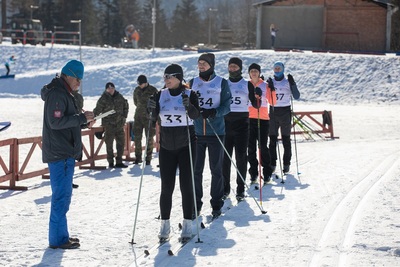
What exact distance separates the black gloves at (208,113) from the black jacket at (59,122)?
65.3 inches

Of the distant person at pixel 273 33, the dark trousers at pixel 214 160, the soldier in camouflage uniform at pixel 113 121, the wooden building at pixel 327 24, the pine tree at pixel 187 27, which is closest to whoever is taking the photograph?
the dark trousers at pixel 214 160

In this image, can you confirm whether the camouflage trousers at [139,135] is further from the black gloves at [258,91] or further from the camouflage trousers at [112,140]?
the black gloves at [258,91]

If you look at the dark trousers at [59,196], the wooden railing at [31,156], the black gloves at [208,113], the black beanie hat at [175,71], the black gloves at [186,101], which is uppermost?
the black beanie hat at [175,71]

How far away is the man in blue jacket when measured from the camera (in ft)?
29.9

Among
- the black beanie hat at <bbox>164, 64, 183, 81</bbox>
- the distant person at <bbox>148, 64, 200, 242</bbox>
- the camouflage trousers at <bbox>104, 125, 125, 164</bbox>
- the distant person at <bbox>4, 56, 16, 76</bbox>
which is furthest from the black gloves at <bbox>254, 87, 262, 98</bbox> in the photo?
the distant person at <bbox>4, 56, 16, 76</bbox>

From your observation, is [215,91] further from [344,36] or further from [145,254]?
[344,36]

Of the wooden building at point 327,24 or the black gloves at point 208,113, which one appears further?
the wooden building at point 327,24

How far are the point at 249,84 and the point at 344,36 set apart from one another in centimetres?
3769

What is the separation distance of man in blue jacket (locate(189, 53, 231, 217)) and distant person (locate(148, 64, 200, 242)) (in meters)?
1.07

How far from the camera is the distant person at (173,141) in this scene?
7.91m

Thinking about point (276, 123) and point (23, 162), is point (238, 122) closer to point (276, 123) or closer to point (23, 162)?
point (276, 123)

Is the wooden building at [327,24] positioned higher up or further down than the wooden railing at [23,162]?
higher up

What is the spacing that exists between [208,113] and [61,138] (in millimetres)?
1934

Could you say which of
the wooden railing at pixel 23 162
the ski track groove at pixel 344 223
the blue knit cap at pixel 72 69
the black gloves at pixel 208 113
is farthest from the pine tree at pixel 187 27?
the blue knit cap at pixel 72 69
